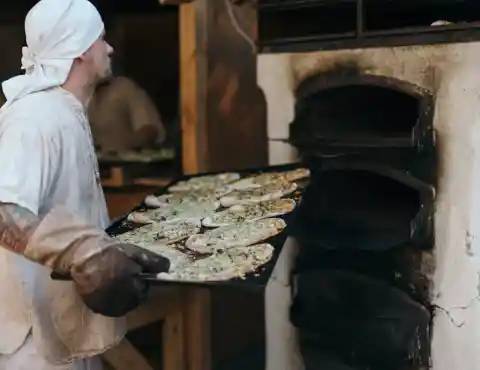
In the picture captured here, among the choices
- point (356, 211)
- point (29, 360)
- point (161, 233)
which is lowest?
point (29, 360)

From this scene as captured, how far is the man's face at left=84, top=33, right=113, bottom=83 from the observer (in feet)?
5.33

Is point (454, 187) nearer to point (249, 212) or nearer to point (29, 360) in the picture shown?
point (249, 212)

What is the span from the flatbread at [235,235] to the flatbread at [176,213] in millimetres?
141

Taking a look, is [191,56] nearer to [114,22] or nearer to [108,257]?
[114,22]

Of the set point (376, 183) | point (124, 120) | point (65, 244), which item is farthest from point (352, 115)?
point (65, 244)

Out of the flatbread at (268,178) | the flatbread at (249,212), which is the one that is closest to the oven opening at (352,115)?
the flatbread at (268,178)

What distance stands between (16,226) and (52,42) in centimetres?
43

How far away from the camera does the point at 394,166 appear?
6.20 feet

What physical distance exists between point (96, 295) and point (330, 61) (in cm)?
102

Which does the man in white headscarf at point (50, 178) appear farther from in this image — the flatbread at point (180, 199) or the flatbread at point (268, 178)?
the flatbread at point (268, 178)

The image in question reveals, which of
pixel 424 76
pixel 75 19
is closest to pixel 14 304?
pixel 75 19

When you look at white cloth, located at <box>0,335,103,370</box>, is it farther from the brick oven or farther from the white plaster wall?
the white plaster wall

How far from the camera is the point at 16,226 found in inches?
53.7

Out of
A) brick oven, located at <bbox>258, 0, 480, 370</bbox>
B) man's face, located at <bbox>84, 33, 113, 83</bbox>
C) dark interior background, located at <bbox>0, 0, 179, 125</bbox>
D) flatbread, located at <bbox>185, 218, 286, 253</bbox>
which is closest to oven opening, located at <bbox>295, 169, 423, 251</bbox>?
brick oven, located at <bbox>258, 0, 480, 370</bbox>
